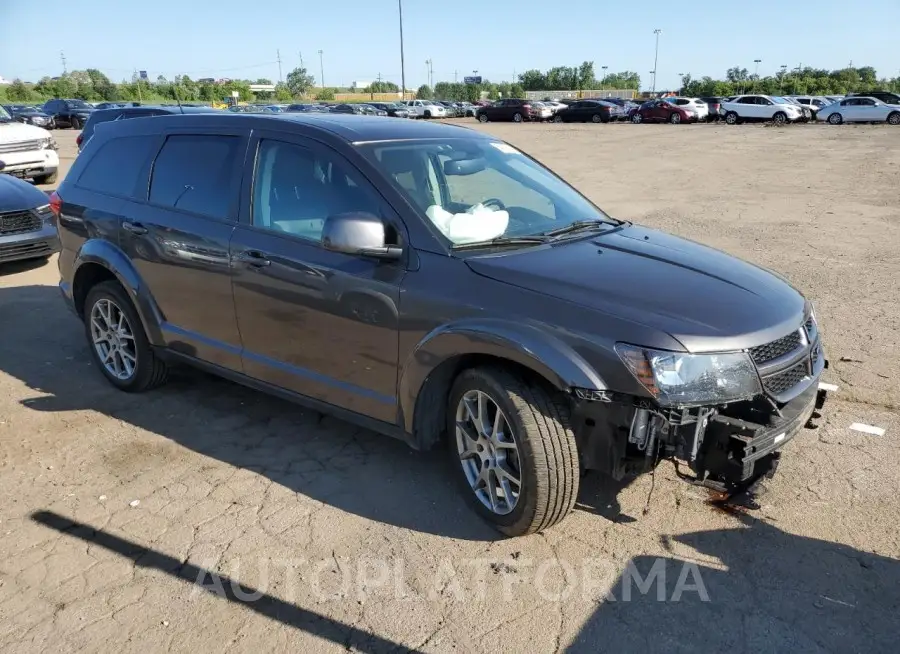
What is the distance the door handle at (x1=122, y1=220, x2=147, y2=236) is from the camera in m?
4.53

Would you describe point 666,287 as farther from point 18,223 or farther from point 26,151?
point 26,151

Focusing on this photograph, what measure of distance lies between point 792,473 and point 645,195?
438 inches

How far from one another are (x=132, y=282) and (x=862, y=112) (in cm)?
4107

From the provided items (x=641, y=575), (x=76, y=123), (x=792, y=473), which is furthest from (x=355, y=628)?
(x=76, y=123)

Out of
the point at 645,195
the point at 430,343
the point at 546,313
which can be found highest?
the point at 546,313

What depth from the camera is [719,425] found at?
2859 mm

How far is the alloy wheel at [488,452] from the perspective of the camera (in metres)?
3.21

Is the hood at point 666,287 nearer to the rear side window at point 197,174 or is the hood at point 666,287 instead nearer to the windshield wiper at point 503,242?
the windshield wiper at point 503,242

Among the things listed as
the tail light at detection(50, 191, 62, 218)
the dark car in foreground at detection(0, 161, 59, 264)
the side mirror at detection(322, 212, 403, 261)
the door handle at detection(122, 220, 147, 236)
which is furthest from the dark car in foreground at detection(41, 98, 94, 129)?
the side mirror at detection(322, 212, 403, 261)

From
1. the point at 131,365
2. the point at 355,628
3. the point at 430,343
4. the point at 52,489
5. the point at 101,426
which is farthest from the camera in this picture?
the point at 131,365

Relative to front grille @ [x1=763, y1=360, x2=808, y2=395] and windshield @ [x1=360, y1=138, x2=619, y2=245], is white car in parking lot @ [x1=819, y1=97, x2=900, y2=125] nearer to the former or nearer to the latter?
windshield @ [x1=360, y1=138, x2=619, y2=245]

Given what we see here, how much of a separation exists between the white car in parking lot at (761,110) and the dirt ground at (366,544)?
124 ft

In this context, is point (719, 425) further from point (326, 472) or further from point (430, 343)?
point (326, 472)

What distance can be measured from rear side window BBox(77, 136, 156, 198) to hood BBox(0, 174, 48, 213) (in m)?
3.90
